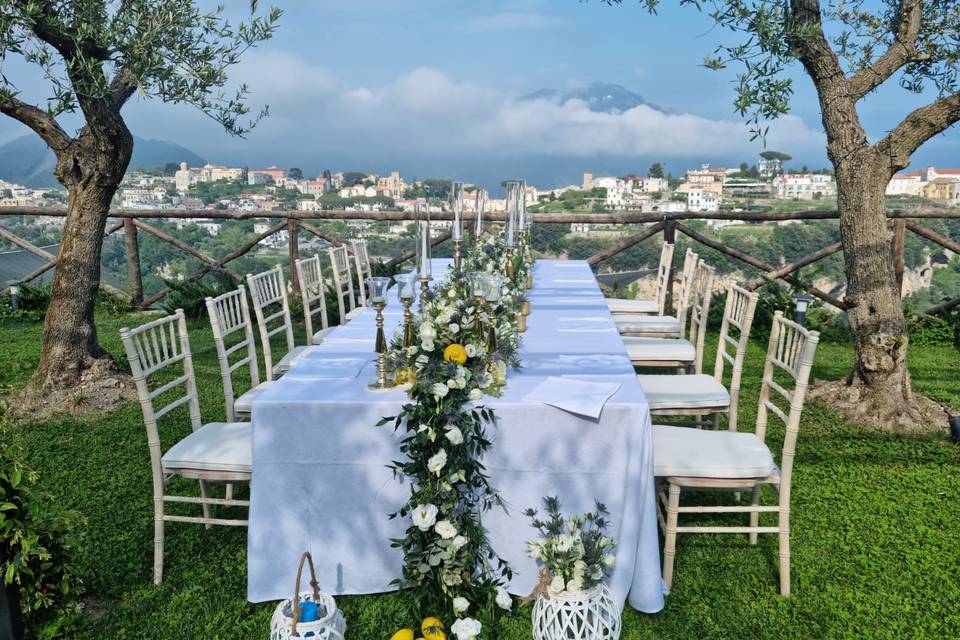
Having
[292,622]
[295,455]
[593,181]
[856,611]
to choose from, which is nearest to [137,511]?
[295,455]

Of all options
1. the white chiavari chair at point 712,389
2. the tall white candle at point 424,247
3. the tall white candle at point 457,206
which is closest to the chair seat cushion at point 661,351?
the white chiavari chair at point 712,389

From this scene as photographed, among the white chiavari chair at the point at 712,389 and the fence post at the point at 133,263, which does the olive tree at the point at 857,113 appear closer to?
the white chiavari chair at the point at 712,389

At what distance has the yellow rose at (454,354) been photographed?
2.36 meters

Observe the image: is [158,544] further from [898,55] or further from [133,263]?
[133,263]

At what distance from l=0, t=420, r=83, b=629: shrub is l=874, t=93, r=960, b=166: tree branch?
431cm

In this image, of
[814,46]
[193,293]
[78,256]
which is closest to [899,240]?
[814,46]

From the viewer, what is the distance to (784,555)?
2.58 m

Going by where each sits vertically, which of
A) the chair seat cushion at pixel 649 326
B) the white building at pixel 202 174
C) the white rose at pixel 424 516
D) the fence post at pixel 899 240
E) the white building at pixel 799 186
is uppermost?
the white building at pixel 202 174

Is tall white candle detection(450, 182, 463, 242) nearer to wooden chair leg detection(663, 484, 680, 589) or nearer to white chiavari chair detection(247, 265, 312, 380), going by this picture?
white chiavari chair detection(247, 265, 312, 380)

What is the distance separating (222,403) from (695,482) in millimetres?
3251

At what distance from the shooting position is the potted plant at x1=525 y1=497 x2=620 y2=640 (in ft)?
6.97

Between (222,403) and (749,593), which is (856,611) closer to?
(749,593)

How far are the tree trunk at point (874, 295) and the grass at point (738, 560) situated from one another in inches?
9.3

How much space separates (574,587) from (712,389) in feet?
5.15
